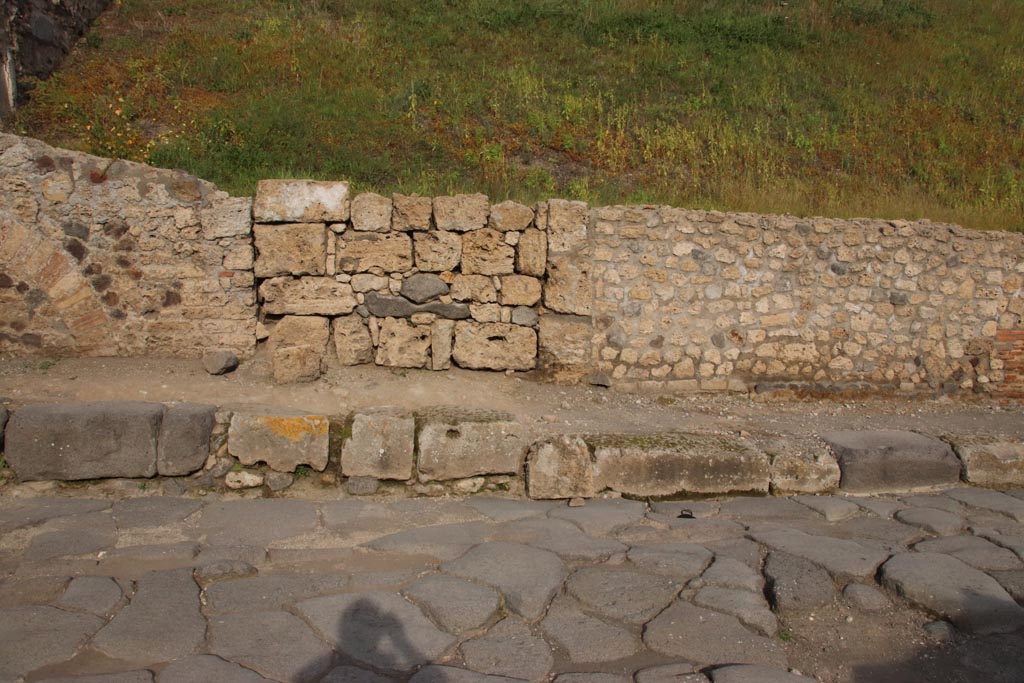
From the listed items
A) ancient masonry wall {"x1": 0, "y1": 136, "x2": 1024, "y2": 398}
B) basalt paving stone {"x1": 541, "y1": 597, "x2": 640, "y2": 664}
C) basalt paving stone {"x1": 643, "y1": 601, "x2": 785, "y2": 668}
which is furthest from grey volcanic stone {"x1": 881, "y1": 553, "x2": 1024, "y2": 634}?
ancient masonry wall {"x1": 0, "y1": 136, "x2": 1024, "y2": 398}

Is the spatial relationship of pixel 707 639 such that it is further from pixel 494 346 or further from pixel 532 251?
pixel 532 251

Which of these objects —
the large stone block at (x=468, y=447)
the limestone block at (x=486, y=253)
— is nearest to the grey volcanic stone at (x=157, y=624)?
the large stone block at (x=468, y=447)

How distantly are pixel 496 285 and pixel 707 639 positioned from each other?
11.3 feet

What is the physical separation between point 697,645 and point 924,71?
12.1m

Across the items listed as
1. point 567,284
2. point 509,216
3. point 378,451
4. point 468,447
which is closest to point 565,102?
point 509,216

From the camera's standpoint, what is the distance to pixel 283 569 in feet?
11.9

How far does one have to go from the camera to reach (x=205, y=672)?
8.80ft

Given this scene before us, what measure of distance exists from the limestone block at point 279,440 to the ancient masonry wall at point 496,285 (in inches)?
30.2

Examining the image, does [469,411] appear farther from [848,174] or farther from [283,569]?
[848,174]

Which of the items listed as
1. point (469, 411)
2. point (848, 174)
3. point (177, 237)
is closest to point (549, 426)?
point (469, 411)

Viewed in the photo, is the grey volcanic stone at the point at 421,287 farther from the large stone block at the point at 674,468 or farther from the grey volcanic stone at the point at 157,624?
the grey volcanic stone at the point at 157,624

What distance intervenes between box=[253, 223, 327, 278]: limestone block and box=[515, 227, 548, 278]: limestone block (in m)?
1.46

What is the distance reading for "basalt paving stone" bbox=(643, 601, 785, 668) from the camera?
2.97 meters

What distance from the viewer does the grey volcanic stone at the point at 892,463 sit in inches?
199
